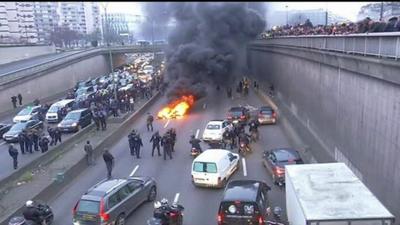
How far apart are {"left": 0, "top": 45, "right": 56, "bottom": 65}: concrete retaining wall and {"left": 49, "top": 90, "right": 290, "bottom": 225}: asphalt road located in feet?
78.8

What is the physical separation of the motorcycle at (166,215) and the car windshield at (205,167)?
181 inches

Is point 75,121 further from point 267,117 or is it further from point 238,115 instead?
point 267,117

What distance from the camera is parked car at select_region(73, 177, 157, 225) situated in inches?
540

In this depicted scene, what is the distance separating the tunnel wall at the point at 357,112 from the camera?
12.6m

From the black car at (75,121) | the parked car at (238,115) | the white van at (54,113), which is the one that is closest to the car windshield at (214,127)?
the parked car at (238,115)

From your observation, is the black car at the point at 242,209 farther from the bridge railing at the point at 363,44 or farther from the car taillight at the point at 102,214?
the bridge railing at the point at 363,44

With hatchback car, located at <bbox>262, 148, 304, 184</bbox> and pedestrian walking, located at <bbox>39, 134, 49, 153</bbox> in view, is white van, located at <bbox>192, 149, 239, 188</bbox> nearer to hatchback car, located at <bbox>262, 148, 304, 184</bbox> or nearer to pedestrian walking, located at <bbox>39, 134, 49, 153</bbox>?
hatchback car, located at <bbox>262, 148, 304, 184</bbox>

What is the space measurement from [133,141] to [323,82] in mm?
Answer: 10513

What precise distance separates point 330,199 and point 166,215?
16.8 ft

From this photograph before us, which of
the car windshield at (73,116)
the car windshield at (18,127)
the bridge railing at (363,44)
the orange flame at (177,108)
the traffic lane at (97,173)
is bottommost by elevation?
the orange flame at (177,108)

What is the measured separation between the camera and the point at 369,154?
14633 mm

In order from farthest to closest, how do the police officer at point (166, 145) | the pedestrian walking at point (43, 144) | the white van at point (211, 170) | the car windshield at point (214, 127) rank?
the car windshield at point (214, 127) < the pedestrian walking at point (43, 144) < the police officer at point (166, 145) < the white van at point (211, 170)

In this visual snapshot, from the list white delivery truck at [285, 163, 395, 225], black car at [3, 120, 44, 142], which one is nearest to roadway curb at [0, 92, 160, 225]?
black car at [3, 120, 44, 142]

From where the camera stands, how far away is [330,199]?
32.4ft
